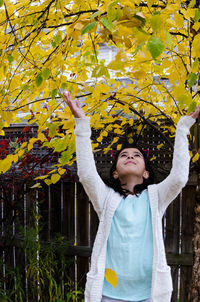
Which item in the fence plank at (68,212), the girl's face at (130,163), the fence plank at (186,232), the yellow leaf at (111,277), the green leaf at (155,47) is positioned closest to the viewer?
the green leaf at (155,47)

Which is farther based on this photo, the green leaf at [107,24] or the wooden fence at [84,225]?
the wooden fence at [84,225]

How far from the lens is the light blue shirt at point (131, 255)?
4.96 feet

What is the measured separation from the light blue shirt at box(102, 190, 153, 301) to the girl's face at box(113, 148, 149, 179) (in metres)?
0.20

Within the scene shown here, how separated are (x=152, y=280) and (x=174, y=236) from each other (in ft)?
5.23

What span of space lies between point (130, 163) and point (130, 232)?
1.10 feet

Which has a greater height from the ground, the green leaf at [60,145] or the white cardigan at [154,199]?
the green leaf at [60,145]

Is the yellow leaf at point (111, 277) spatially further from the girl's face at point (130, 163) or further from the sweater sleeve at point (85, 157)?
the girl's face at point (130, 163)

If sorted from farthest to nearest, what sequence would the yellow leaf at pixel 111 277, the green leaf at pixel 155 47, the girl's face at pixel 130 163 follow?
the girl's face at pixel 130 163 < the yellow leaf at pixel 111 277 < the green leaf at pixel 155 47

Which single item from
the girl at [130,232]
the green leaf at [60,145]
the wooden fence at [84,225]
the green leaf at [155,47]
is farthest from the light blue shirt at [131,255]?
the wooden fence at [84,225]

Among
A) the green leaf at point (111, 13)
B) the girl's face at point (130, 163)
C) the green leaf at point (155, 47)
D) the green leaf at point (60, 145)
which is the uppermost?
the green leaf at point (111, 13)

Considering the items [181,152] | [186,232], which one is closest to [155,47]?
[181,152]

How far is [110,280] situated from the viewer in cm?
143

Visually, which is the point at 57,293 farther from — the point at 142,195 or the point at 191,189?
the point at 142,195

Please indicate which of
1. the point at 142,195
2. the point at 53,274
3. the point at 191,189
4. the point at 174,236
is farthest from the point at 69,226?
the point at 142,195
